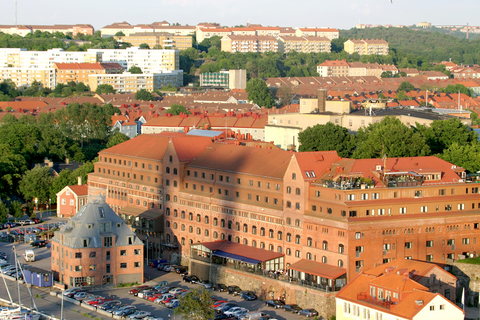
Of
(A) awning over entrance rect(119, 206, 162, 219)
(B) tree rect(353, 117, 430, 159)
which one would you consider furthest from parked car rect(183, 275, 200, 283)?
(B) tree rect(353, 117, 430, 159)

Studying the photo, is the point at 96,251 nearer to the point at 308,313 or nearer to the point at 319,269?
the point at 319,269

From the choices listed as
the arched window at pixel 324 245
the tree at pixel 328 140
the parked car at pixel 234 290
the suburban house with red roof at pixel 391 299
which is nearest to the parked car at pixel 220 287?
the parked car at pixel 234 290

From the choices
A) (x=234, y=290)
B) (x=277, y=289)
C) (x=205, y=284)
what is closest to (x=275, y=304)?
(x=277, y=289)

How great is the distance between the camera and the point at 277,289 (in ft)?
196

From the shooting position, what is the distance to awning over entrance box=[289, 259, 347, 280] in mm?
57469

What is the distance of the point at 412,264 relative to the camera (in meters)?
56.3

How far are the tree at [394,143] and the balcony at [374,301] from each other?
2519 cm

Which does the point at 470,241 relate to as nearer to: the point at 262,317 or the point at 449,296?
the point at 449,296

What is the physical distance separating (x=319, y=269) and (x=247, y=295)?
554 cm

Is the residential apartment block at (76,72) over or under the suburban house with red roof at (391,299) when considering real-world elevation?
over

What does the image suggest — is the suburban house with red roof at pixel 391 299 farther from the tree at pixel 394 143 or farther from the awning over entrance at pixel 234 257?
the tree at pixel 394 143

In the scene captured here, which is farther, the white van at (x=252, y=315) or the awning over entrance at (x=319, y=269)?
the awning over entrance at (x=319, y=269)

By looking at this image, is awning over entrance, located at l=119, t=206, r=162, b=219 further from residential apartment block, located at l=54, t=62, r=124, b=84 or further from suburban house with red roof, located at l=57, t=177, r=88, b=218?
residential apartment block, located at l=54, t=62, r=124, b=84

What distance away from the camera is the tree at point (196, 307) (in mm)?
52406
